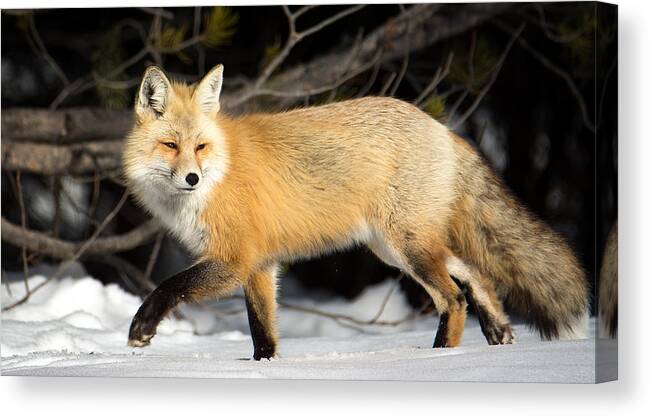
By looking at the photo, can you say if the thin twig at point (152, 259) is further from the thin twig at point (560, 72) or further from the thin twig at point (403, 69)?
the thin twig at point (560, 72)

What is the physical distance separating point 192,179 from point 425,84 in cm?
114

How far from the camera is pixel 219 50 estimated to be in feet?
19.3

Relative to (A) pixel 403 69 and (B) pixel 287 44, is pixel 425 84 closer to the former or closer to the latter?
(A) pixel 403 69

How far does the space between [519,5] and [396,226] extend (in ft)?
3.54

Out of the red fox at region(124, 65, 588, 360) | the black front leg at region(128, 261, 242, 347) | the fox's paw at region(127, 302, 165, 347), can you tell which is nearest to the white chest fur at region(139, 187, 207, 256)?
the red fox at region(124, 65, 588, 360)

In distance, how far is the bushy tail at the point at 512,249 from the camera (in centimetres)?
546

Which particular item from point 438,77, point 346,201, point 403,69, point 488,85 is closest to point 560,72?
point 488,85

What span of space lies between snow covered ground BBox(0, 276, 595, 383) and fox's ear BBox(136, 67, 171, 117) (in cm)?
95

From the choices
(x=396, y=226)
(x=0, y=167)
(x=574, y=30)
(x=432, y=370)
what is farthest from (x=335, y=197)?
(x=0, y=167)

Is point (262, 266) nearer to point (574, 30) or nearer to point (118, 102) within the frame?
point (118, 102)

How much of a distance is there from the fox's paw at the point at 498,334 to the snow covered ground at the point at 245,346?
0.10ft

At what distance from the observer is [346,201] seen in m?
5.59

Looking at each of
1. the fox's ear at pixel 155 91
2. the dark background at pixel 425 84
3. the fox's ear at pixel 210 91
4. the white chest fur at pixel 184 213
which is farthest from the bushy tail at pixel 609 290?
the fox's ear at pixel 155 91

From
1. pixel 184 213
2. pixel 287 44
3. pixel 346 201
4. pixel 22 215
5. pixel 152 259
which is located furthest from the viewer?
pixel 22 215
